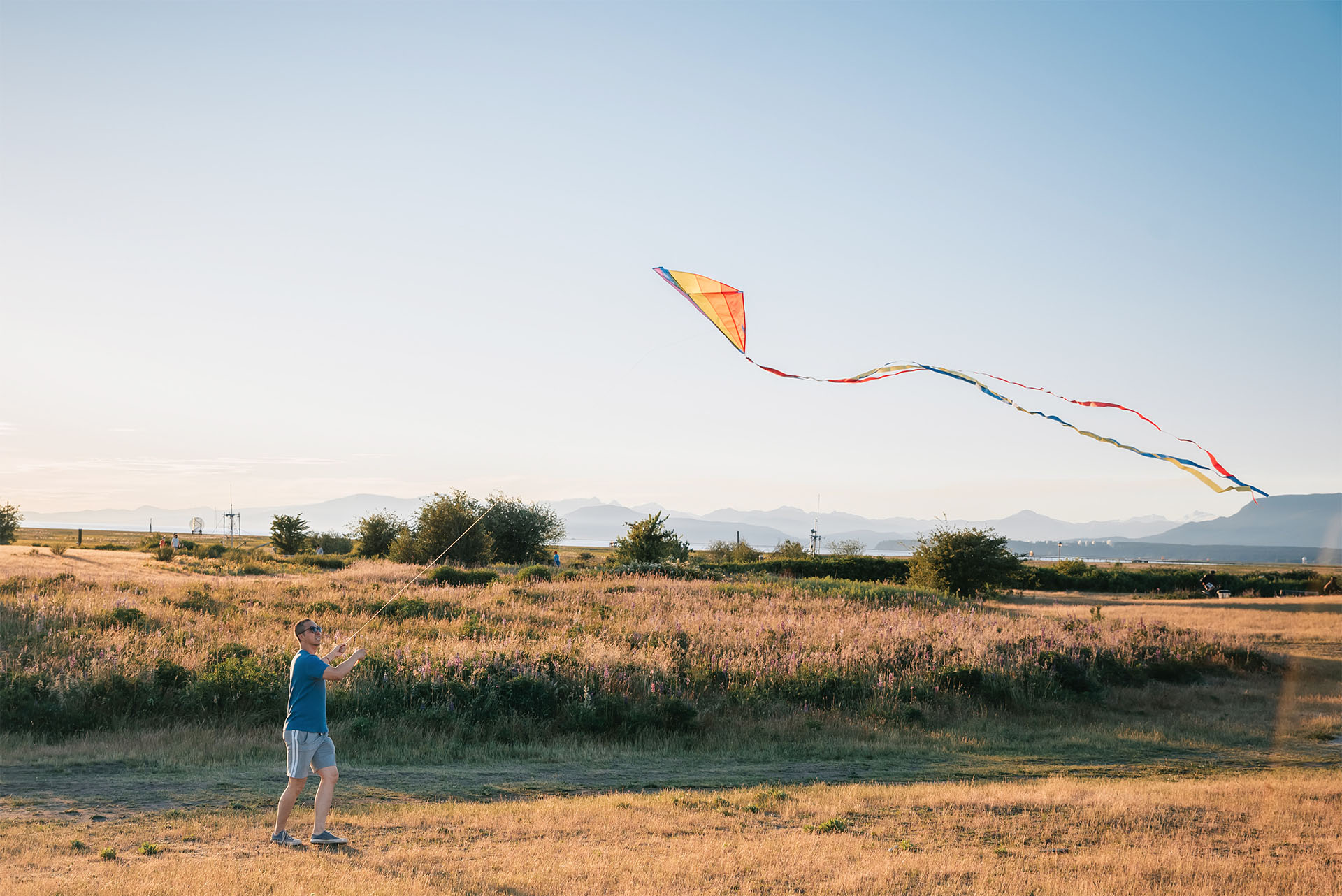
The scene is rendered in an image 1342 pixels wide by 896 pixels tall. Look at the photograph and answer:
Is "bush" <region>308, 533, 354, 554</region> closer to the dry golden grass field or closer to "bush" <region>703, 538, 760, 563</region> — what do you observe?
"bush" <region>703, 538, 760, 563</region>

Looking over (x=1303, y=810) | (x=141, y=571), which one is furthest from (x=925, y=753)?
(x=141, y=571)

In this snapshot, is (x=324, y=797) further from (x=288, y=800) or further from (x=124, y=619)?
(x=124, y=619)

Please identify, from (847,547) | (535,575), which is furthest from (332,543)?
(847,547)

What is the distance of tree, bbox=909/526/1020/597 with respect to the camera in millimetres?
38656

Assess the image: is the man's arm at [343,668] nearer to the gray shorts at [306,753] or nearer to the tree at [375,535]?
the gray shorts at [306,753]

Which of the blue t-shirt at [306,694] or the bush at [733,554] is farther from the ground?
the blue t-shirt at [306,694]

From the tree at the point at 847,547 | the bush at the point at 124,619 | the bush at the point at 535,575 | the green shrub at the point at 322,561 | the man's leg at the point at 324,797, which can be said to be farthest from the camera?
the tree at the point at 847,547

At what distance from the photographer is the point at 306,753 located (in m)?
7.81

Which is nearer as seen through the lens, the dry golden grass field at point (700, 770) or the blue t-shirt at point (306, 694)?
the dry golden grass field at point (700, 770)

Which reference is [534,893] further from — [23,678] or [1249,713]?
[1249,713]

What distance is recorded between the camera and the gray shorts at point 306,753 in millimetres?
7766

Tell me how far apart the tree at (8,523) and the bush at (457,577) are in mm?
49577

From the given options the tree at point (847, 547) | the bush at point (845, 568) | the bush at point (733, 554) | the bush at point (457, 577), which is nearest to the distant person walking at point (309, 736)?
the bush at point (457, 577)

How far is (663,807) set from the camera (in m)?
9.95
